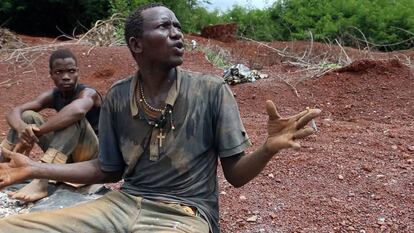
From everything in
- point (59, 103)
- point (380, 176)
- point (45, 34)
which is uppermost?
point (59, 103)

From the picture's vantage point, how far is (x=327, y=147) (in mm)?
5074

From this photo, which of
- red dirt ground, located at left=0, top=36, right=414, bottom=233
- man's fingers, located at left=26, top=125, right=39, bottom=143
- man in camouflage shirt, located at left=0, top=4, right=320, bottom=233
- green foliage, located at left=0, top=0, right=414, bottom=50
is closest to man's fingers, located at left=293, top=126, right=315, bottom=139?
man in camouflage shirt, located at left=0, top=4, right=320, bottom=233

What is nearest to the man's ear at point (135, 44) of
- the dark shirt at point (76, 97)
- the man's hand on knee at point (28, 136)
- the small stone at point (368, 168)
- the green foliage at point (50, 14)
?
the man's hand on knee at point (28, 136)

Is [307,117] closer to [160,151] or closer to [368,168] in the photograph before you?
[160,151]

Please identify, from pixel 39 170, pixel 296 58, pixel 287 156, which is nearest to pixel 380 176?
pixel 287 156

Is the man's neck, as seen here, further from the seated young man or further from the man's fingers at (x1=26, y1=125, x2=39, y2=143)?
the man's fingers at (x1=26, y1=125, x2=39, y2=143)

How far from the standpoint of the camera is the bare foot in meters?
3.73

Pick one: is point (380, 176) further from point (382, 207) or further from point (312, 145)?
point (312, 145)

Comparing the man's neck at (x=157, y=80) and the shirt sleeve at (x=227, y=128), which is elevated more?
the man's neck at (x=157, y=80)

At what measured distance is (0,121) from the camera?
23.3 feet

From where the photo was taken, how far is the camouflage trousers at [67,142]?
3.67 m

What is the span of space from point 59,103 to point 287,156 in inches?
67.5

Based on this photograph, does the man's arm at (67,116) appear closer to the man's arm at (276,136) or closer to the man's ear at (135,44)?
the man's ear at (135,44)

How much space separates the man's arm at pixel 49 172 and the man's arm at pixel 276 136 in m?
0.65
